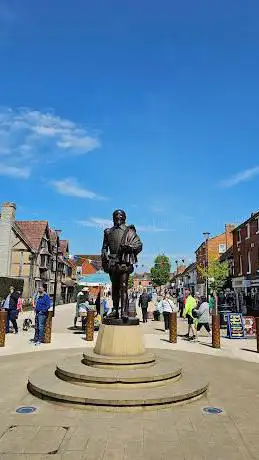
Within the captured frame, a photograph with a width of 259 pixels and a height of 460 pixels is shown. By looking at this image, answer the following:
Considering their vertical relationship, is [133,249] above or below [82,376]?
above

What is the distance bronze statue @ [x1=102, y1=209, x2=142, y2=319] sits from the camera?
29.7ft

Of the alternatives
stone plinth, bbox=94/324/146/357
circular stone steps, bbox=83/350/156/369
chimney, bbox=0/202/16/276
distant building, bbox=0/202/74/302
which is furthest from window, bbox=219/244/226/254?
circular stone steps, bbox=83/350/156/369

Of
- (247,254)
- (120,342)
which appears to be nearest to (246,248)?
(247,254)

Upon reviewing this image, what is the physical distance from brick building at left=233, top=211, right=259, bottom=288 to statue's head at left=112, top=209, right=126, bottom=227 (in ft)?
77.4

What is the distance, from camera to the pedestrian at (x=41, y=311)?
42.9 feet

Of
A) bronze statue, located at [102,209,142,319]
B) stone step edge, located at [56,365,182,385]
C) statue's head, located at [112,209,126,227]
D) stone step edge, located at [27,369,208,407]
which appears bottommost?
stone step edge, located at [27,369,208,407]

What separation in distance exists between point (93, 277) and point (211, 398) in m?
21.9

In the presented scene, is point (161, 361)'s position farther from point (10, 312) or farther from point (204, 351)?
point (10, 312)

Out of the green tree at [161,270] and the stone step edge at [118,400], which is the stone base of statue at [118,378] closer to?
the stone step edge at [118,400]

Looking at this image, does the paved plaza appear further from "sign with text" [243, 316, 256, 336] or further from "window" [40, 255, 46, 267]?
"window" [40, 255, 46, 267]

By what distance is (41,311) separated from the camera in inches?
520

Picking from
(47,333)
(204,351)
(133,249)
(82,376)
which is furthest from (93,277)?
(82,376)

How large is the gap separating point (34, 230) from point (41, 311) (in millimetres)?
33394

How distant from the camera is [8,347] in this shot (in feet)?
41.2
